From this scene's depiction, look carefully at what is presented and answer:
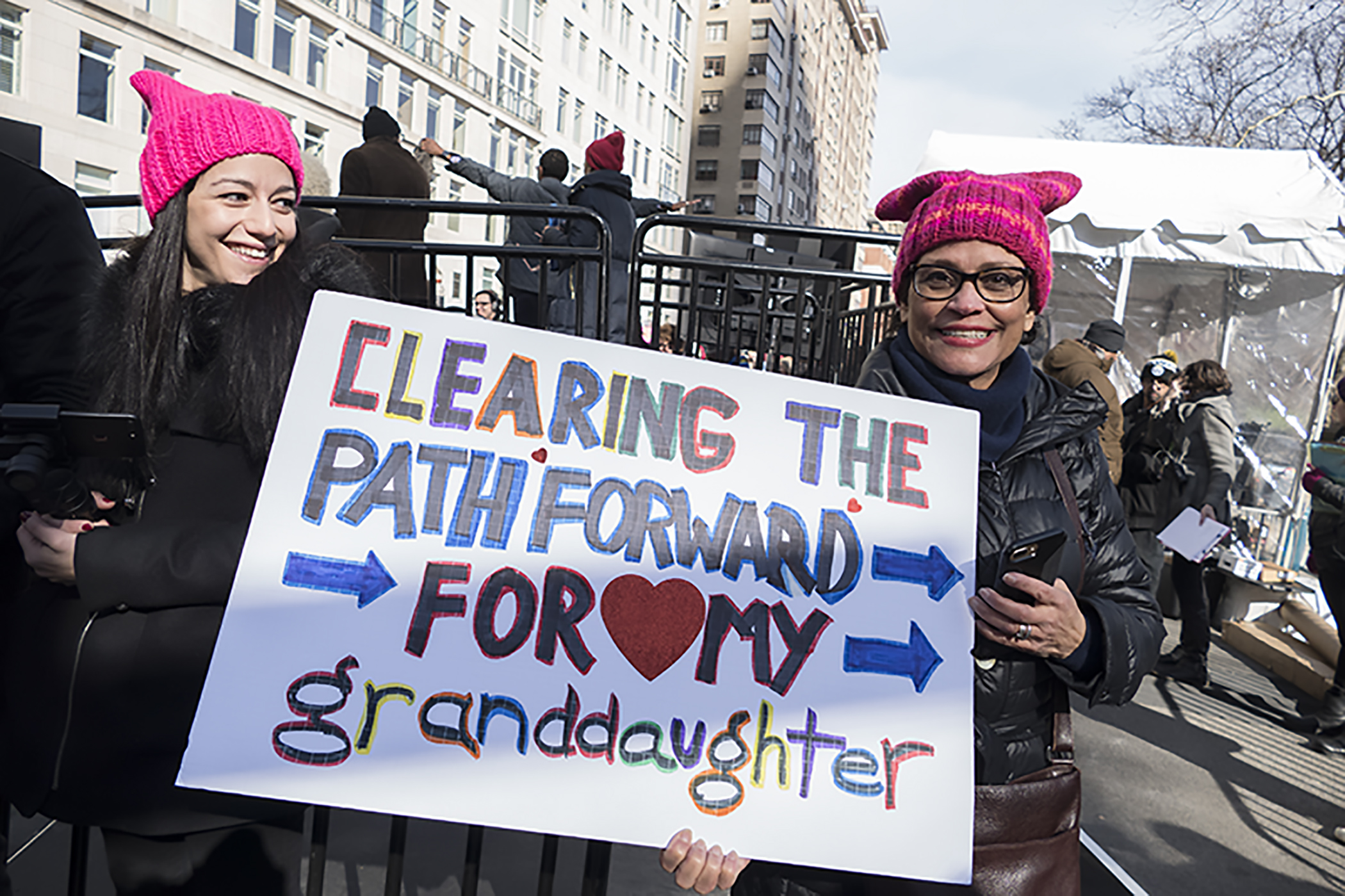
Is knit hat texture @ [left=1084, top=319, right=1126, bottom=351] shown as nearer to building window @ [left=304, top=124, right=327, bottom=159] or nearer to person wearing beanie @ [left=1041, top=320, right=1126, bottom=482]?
person wearing beanie @ [left=1041, top=320, right=1126, bottom=482]

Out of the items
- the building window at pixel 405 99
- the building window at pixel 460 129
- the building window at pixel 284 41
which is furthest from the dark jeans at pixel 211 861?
the building window at pixel 460 129

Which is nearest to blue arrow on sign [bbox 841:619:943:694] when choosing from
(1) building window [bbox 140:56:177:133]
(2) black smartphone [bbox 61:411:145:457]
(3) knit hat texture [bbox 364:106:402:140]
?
(2) black smartphone [bbox 61:411:145:457]

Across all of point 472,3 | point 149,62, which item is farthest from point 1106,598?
point 472,3

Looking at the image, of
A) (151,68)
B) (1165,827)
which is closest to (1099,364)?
(1165,827)

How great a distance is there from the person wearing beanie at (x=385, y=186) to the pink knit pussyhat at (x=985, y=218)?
369 centimetres

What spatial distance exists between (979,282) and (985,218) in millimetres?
122

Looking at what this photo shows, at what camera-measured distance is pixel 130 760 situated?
145 centimetres

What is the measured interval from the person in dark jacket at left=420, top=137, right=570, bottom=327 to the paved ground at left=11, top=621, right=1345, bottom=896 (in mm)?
3122

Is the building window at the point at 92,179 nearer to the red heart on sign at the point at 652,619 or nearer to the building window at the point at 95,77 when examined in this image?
the building window at the point at 95,77

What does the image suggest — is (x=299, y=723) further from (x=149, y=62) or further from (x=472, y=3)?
(x=472, y=3)

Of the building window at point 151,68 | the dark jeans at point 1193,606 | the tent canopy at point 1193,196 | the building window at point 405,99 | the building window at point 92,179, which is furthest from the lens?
the building window at point 405,99

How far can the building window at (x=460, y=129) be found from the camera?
33469mm

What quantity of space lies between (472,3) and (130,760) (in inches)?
1477

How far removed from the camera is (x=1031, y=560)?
135cm
